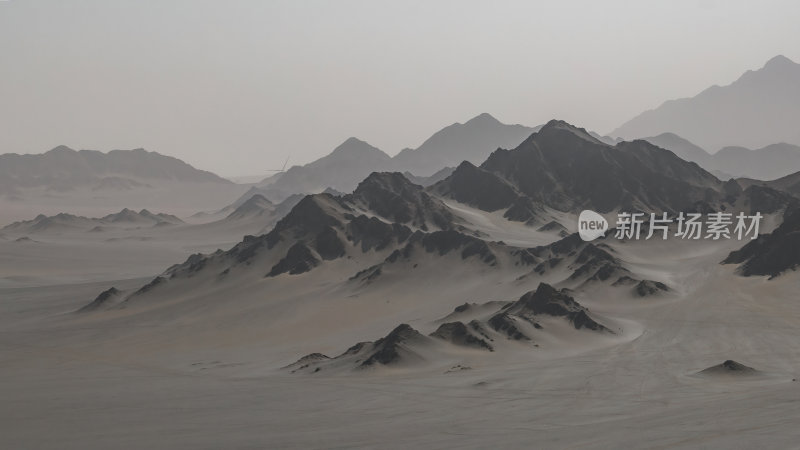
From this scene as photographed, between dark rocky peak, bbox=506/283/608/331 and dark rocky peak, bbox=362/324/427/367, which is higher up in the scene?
dark rocky peak, bbox=506/283/608/331

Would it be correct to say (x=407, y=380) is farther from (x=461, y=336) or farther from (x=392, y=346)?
(x=461, y=336)

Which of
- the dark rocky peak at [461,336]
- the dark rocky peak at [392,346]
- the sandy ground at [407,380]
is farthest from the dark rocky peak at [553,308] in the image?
the dark rocky peak at [392,346]

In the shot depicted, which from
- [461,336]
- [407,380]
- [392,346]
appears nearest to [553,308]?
[461,336]

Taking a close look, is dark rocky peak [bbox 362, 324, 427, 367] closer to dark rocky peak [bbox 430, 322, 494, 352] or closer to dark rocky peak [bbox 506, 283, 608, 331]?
dark rocky peak [bbox 430, 322, 494, 352]

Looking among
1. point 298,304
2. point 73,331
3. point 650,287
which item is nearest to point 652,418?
point 650,287

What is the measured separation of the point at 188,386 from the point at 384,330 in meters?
49.6

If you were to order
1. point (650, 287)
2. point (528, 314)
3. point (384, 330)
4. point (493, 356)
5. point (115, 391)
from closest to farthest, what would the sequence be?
point (115, 391) < point (493, 356) < point (528, 314) < point (384, 330) < point (650, 287)

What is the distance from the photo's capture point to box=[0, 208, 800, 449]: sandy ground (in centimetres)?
5919

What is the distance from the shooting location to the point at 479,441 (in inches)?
2217

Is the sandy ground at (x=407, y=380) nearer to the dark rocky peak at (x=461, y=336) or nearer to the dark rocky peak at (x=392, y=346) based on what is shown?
the dark rocky peak at (x=392, y=346)

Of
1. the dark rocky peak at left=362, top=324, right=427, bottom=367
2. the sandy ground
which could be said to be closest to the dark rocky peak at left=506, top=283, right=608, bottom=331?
the sandy ground

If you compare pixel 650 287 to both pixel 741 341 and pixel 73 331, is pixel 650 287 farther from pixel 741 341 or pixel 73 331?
pixel 73 331

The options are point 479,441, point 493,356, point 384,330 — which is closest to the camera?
point 479,441

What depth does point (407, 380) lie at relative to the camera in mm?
85750
